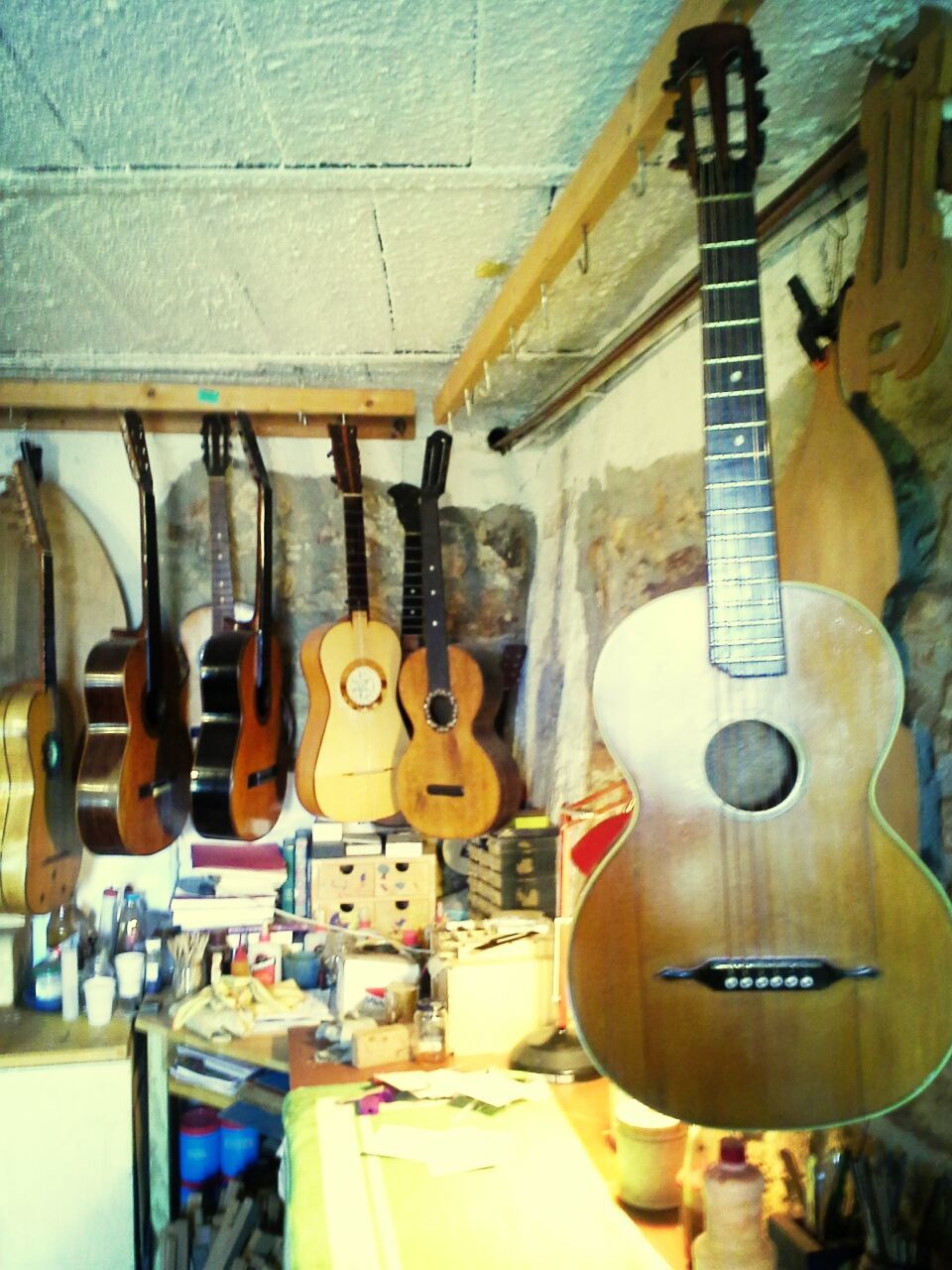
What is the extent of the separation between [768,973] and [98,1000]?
2.13 m

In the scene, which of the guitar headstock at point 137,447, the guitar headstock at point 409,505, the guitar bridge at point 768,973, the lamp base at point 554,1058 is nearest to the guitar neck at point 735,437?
the guitar bridge at point 768,973

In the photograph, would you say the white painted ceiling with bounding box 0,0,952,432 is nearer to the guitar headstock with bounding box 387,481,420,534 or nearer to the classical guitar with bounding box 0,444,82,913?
the guitar headstock with bounding box 387,481,420,534

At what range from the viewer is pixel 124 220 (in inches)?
63.4

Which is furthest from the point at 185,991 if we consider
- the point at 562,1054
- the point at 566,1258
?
the point at 566,1258

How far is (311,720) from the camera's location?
2.61m

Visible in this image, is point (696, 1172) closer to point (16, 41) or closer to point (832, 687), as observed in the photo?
point (832, 687)

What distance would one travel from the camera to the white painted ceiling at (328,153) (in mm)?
1128

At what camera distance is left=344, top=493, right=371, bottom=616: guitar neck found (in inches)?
106

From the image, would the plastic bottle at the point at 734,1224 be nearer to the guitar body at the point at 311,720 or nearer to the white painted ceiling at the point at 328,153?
the white painted ceiling at the point at 328,153

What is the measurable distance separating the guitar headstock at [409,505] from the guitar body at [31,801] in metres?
1.12

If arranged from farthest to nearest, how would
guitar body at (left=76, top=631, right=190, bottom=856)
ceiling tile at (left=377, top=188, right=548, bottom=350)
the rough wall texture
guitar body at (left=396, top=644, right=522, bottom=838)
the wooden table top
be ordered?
the rough wall texture < guitar body at (left=396, top=644, right=522, bottom=838) < guitar body at (left=76, top=631, right=190, bottom=856) < the wooden table top < ceiling tile at (left=377, top=188, right=548, bottom=350)

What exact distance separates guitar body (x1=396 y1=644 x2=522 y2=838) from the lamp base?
0.73 metres

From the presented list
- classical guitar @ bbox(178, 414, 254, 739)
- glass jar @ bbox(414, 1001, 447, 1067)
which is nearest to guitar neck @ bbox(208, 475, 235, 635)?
classical guitar @ bbox(178, 414, 254, 739)

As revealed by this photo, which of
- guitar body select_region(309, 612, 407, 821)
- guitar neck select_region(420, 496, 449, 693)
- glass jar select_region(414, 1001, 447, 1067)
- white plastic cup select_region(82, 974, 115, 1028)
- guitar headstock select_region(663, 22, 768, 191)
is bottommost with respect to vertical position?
white plastic cup select_region(82, 974, 115, 1028)
